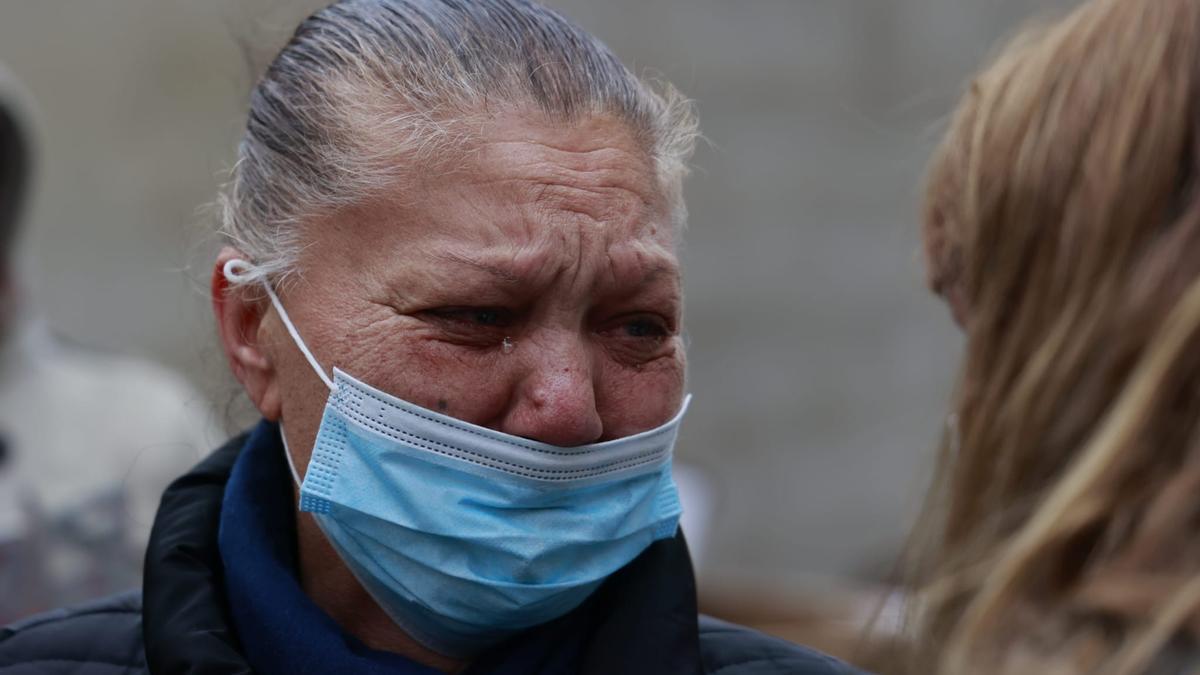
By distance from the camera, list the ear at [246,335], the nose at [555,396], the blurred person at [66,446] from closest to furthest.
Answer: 1. the nose at [555,396]
2. the ear at [246,335]
3. the blurred person at [66,446]

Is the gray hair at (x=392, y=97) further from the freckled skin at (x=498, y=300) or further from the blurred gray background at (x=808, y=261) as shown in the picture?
the blurred gray background at (x=808, y=261)

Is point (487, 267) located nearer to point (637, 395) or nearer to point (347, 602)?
point (637, 395)

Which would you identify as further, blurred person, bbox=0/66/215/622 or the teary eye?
blurred person, bbox=0/66/215/622

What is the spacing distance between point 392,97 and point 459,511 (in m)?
0.67

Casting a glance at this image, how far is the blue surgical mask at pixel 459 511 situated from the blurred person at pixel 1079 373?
1.68 feet

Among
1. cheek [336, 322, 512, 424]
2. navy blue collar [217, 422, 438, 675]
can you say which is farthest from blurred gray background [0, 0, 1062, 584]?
cheek [336, 322, 512, 424]

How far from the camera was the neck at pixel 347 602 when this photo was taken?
2.43 metres

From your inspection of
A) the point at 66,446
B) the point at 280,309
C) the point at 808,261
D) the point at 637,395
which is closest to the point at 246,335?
the point at 280,309

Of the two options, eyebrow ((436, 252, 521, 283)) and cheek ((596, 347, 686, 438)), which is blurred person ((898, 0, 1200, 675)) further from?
eyebrow ((436, 252, 521, 283))

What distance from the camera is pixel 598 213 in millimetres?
2410

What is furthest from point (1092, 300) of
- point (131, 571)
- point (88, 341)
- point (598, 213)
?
point (88, 341)

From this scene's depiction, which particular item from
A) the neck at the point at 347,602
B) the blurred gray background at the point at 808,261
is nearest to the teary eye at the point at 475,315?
the neck at the point at 347,602

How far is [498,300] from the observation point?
7.63 ft

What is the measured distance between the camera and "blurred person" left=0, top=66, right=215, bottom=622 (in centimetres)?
425
